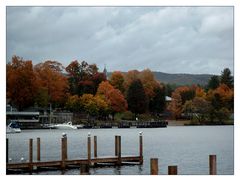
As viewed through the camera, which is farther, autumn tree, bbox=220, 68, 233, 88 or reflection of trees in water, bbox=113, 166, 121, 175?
autumn tree, bbox=220, 68, 233, 88

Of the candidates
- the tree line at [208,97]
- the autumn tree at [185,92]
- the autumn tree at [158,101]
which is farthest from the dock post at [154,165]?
the autumn tree at [185,92]

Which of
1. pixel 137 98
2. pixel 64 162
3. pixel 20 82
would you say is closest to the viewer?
pixel 64 162

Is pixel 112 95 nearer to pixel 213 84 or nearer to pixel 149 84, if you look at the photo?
pixel 149 84

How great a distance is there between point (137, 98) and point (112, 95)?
5.61 ft

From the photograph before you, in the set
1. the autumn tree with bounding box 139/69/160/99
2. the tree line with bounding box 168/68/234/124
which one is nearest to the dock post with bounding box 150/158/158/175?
the tree line with bounding box 168/68/234/124

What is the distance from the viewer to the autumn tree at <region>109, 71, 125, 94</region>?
2541 cm

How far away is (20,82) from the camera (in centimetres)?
2278

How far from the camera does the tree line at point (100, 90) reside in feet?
75.5

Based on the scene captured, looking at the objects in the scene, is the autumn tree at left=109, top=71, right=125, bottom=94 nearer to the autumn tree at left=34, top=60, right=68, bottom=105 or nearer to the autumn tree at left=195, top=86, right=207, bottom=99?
the autumn tree at left=34, top=60, right=68, bottom=105

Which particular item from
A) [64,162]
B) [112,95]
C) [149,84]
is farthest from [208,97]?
[64,162]

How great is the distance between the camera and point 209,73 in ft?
64.8

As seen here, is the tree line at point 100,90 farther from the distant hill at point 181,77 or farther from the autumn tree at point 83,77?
the distant hill at point 181,77

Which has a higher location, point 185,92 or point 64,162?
point 185,92
